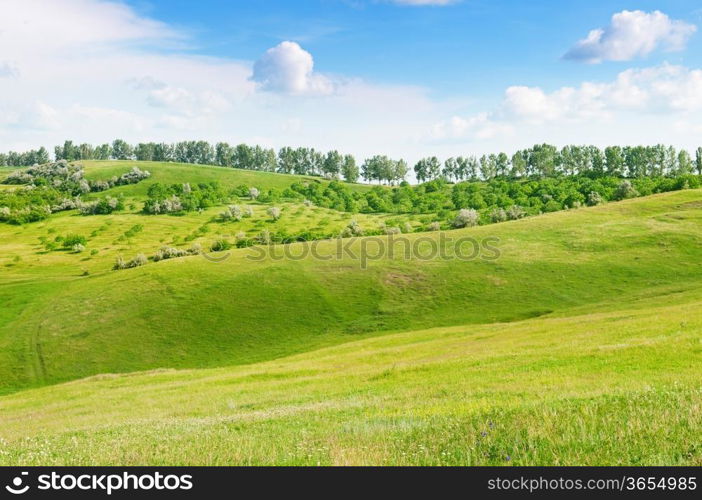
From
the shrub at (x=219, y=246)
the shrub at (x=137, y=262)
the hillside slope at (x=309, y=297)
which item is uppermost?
the shrub at (x=219, y=246)

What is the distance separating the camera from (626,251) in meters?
99.0

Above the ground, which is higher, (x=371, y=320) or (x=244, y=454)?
(x=244, y=454)

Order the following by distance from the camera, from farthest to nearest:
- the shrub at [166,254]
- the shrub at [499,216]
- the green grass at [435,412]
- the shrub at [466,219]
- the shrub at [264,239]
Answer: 1. the shrub at [264,239]
2. the shrub at [499,216]
3. the shrub at [466,219]
4. the shrub at [166,254]
5. the green grass at [435,412]

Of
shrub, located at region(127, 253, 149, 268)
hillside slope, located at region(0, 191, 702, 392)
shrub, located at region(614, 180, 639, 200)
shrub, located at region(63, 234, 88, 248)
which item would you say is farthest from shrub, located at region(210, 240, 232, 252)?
shrub, located at region(614, 180, 639, 200)

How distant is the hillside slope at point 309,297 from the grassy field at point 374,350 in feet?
1.46

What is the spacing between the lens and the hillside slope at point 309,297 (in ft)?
255

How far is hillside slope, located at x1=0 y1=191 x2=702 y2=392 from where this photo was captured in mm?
77625

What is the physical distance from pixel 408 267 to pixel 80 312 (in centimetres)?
5745

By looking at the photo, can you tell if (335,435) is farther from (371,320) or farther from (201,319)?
(201,319)

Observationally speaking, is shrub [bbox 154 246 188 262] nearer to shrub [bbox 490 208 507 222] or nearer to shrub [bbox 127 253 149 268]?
shrub [bbox 127 253 149 268]

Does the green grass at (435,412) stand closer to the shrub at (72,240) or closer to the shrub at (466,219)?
the shrub at (466,219)

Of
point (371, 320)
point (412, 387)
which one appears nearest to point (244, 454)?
point (412, 387)

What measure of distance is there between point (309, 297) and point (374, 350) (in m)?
38.2

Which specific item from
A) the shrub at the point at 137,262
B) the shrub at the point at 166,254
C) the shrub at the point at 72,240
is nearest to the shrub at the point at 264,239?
the shrub at the point at 166,254
